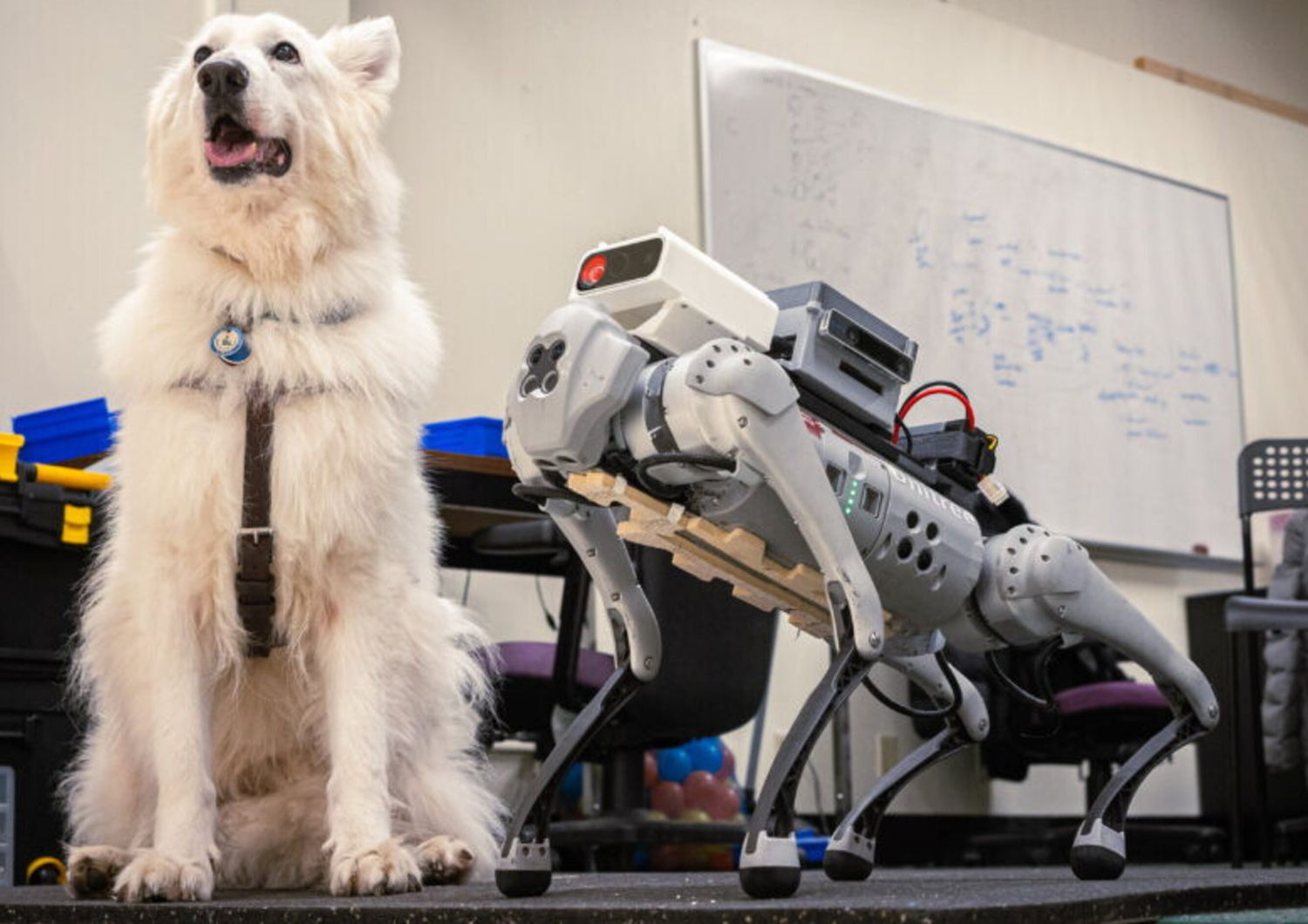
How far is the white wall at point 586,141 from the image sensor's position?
3.81m

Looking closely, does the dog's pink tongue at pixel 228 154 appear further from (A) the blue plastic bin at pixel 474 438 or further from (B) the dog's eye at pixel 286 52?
(A) the blue plastic bin at pixel 474 438

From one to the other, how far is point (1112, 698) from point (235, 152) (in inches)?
126

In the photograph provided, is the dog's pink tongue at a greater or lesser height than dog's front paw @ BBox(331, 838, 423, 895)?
greater

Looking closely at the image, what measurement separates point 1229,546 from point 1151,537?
18.3 inches

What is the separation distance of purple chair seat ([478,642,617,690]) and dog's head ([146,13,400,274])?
1110mm

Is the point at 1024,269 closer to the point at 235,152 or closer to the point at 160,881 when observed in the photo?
the point at 235,152

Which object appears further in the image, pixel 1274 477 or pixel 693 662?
pixel 1274 477

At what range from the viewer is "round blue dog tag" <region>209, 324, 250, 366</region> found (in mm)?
2016

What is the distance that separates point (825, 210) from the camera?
17.1 ft

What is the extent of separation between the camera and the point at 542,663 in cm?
319

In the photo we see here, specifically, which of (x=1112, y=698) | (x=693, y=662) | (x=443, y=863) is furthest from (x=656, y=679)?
(x=1112, y=698)

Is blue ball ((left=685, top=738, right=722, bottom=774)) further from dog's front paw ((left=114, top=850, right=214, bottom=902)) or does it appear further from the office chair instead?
dog's front paw ((left=114, top=850, right=214, bottom=902))

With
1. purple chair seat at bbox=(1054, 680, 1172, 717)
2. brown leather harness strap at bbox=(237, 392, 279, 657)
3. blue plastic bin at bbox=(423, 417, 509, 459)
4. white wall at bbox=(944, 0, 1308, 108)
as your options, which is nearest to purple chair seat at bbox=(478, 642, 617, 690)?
blue plastic bin at bbox=(423, 417, 509, 459)

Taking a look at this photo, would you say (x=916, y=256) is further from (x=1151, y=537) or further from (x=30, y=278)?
(x=30, y=278)
